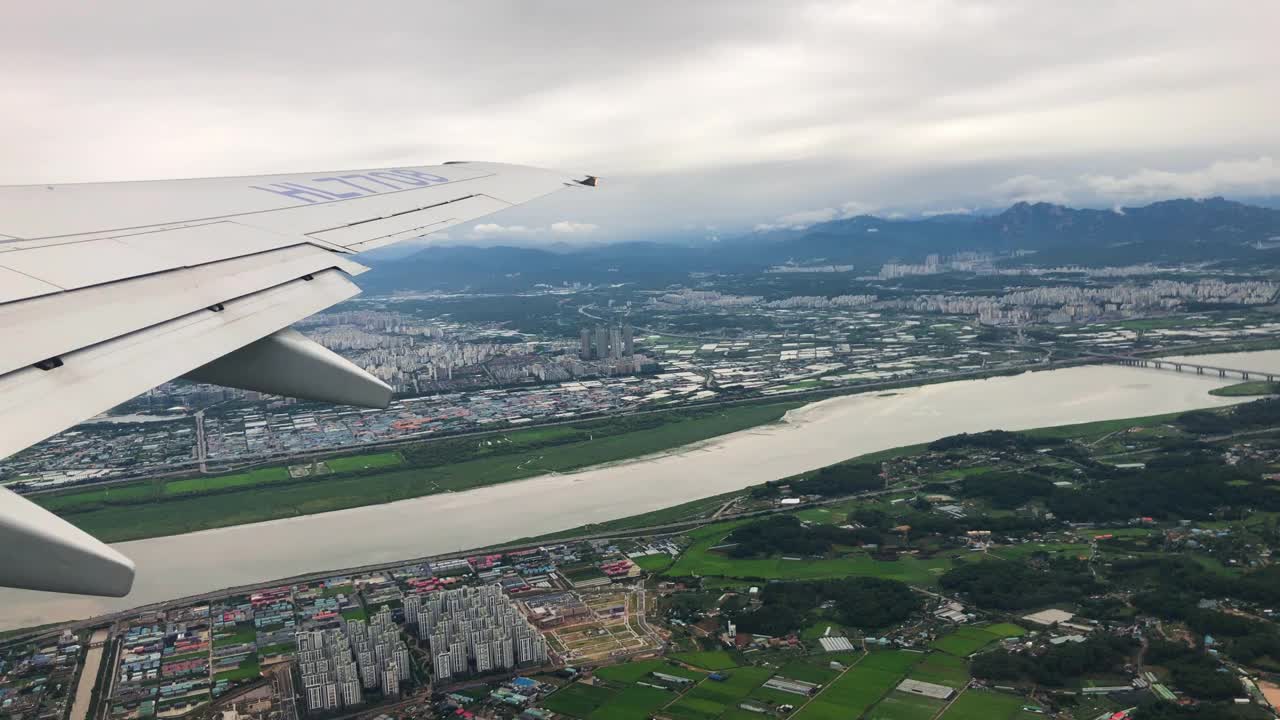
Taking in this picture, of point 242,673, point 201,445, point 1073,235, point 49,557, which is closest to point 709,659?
point 242,673

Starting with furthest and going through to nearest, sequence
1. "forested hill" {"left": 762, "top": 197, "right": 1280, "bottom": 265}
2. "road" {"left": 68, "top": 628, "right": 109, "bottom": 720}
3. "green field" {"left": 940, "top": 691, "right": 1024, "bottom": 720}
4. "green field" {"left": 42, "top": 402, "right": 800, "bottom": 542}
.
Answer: "forested hill" {"left": 762, "top": 197, "right": 1280, "bottom": 265} < "green field" {"left": 42, "top": 402, "right": 800, "bottom": 542} < "road" {"left": 68, "top": 628, "right": 109, "bottom": 720} < "green field" {"left": 940, "top": 691, "right": 1024, "bottom": 720}

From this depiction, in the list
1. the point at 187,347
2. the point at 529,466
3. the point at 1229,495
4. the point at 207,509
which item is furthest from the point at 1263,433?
the point at 187,347

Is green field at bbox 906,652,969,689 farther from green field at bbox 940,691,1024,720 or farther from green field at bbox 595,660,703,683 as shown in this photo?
green field at bbox 595,660,703,683

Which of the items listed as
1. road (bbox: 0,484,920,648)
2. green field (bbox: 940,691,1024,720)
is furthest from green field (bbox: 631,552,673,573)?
green field (bbox: 940,691,1024,720)

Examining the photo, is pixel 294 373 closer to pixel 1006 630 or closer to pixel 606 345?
pixel 1006 630

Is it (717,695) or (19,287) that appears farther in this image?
(717,695)

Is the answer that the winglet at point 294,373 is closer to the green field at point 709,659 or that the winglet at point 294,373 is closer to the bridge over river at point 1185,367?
the green field at point 709,659
